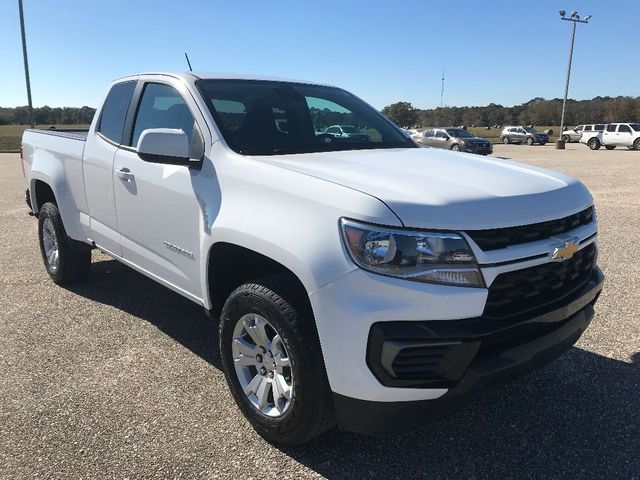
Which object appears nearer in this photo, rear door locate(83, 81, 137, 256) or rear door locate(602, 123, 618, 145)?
rear door locate(83, 81, 137, 256)

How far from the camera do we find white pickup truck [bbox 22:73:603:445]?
6.91 ft

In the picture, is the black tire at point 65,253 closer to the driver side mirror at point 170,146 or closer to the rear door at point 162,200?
the rear door at point 162,200

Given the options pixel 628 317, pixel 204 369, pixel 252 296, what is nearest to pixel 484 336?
pixel 252 296

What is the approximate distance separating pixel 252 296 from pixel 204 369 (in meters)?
1.22

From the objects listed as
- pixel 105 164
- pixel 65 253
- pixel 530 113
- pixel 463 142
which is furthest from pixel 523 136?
pixel 530 113

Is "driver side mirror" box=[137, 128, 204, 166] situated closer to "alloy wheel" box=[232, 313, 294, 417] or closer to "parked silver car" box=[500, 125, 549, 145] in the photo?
"alloy wheel" box=[232, 313, 294, 417]

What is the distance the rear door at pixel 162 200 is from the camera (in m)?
3.06

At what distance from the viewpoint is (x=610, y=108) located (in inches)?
3354

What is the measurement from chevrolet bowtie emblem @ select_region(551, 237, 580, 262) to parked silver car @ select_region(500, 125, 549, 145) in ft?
151

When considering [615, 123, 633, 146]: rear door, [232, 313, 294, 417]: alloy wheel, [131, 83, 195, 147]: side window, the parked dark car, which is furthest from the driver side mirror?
[615, 123, 633, 146]: rear door

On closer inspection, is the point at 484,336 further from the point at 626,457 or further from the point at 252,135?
the point at 252,135

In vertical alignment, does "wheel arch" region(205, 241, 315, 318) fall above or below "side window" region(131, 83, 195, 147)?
below

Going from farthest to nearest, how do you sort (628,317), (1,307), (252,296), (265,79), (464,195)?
(1,307) < (628,317) < (265,79) < (252,296) < (464,195)

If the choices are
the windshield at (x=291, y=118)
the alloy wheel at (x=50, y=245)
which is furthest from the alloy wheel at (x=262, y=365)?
the alloy wheel at (x=50, y=245)
